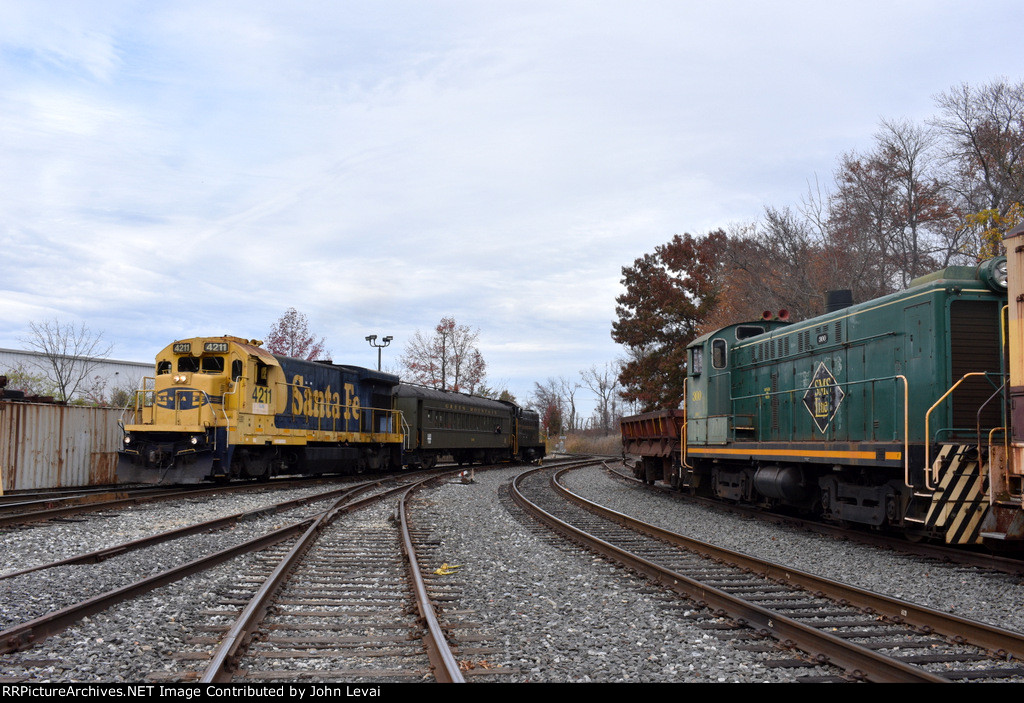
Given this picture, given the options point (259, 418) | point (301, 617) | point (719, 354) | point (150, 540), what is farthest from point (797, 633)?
point (259, 418)

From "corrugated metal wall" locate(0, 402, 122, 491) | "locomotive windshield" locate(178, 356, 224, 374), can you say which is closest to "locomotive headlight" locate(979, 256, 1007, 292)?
"locomotive windshield" locate(178, 356, 224, 374)

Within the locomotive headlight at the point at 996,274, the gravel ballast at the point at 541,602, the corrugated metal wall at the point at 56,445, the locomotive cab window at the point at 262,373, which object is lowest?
the gravel ballast at the point at 541,602

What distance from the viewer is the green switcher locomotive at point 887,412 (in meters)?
7.69

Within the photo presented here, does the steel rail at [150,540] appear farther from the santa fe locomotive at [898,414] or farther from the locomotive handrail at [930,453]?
the locomotive handrail at [930,453]

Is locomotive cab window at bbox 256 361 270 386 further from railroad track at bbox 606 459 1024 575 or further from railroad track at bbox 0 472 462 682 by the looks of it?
railroad track at bbox 606 459 1024 575

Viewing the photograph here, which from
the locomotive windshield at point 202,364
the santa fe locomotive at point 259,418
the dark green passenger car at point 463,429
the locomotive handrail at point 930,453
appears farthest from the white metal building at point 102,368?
the locomotive handrail at point 930,453

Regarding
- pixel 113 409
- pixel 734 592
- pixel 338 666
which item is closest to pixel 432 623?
pixel 338 666

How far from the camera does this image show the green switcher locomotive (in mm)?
7688

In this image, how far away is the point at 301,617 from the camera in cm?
535

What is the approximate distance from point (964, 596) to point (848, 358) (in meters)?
4.44

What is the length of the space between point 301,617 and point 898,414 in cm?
711

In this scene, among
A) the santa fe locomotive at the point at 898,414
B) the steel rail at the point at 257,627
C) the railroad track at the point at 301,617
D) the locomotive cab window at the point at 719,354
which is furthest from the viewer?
the locomotive cab window at the point at 719,354

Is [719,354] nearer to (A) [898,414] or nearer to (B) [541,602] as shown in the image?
(A) [898,414]

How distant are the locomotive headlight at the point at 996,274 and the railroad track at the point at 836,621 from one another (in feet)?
13.9
